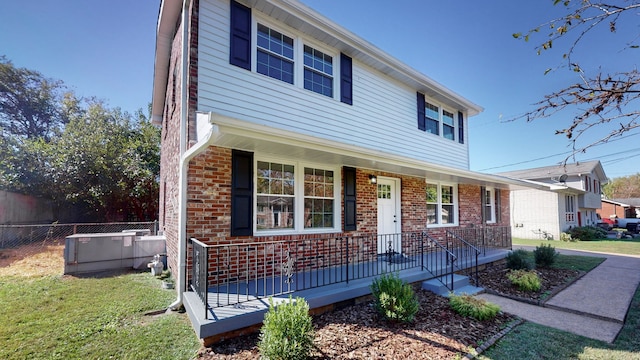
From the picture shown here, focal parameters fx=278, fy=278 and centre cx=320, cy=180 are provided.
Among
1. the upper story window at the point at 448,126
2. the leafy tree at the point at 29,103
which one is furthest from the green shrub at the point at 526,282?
the leafy tree at the point at 29,103

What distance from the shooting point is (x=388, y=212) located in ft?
25.9

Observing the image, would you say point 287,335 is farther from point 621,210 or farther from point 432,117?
point 621,210

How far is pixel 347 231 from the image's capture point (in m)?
6.63

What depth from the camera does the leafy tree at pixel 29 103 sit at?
18.2 metres

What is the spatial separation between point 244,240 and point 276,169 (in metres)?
1.55

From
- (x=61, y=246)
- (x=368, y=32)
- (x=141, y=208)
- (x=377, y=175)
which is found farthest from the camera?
(x=141, y=208)

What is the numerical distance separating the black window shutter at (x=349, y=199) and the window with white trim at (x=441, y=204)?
3.55m

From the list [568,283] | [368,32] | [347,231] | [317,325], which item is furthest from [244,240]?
[568,283]

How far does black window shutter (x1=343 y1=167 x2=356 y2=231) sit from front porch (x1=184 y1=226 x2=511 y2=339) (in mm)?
451

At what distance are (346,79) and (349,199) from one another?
3098mm

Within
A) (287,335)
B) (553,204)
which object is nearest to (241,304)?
(287,335)

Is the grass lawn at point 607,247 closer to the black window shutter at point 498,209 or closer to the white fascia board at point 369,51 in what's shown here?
the black window shutter at point 498,209

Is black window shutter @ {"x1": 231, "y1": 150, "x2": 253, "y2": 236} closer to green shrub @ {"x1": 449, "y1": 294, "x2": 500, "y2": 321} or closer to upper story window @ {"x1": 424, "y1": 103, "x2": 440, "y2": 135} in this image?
green shrub @ {"x1": 449, "y1": 294, "x2": 500, "y2": 321}

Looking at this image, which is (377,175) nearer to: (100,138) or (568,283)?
(568,283)
